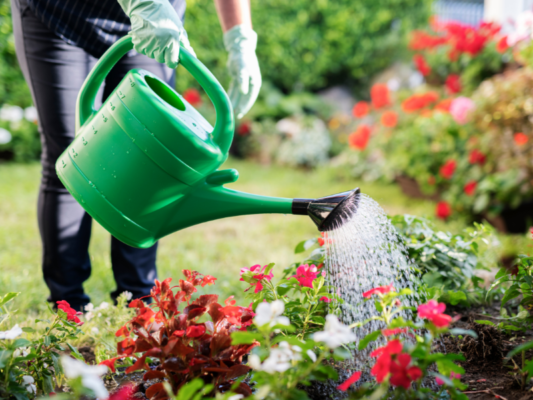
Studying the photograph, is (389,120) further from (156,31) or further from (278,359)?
(278,359)

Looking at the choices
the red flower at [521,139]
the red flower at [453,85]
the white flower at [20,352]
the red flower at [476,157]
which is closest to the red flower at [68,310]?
the white flower at [20,352]

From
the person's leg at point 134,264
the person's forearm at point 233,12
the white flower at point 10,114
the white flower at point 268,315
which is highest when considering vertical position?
the person's forearm at point 233,12

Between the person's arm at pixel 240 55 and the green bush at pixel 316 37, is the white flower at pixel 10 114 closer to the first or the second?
the green bush at pixel 316 37

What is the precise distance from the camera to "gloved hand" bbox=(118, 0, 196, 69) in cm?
97

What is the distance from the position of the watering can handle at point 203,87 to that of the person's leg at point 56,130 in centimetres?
29

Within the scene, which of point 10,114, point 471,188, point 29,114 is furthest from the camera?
point 29,114

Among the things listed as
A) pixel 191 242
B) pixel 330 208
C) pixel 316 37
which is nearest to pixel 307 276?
pixel 330 208

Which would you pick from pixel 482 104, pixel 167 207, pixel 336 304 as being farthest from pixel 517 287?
pixel 482 104

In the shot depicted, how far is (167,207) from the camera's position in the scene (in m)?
0.98

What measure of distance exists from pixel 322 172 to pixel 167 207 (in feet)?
12.4

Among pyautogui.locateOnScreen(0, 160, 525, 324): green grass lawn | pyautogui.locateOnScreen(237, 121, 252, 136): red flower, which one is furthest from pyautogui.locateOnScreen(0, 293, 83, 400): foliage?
pyautogui.locateOnScreen(237, 121, 252, 136): red flower

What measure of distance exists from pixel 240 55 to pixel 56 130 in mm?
593

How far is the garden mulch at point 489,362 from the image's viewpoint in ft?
2.94

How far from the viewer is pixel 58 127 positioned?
1302mm
